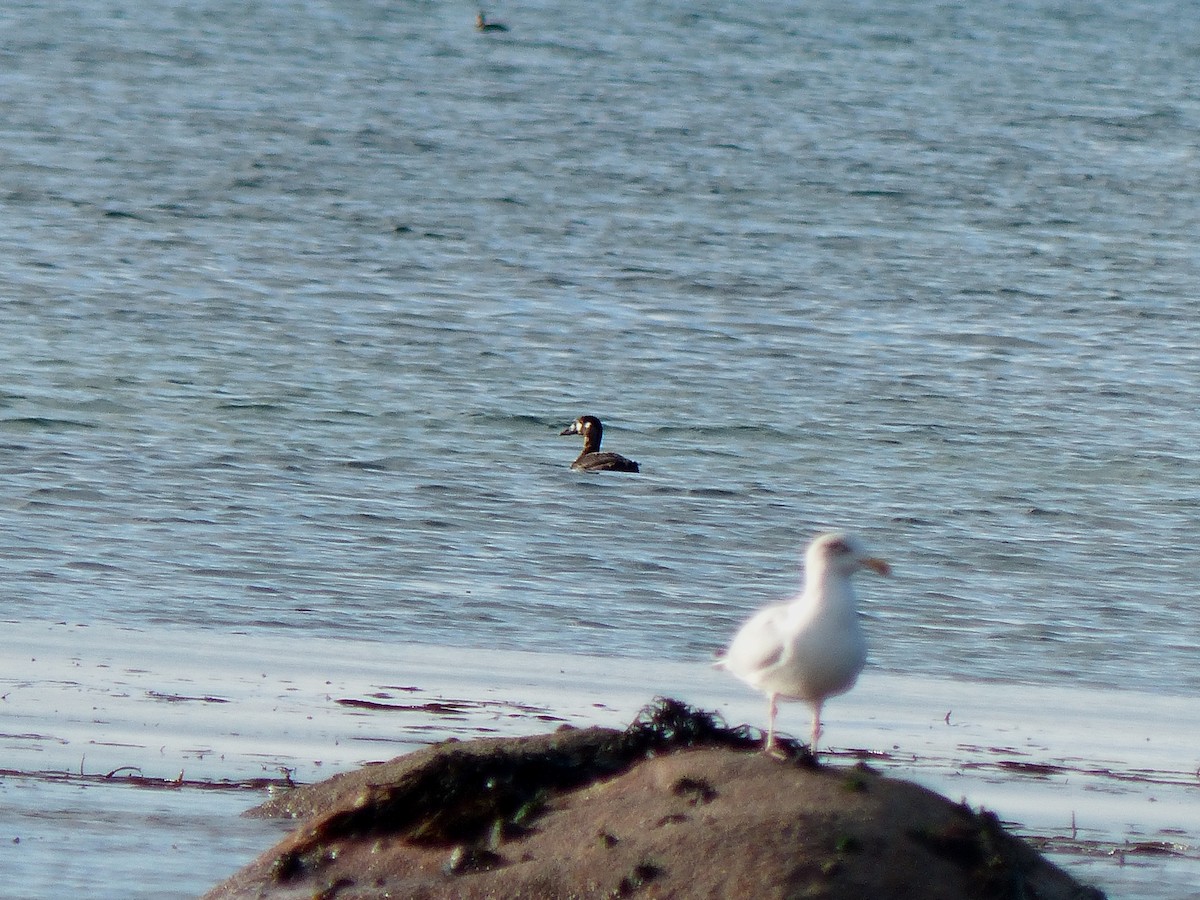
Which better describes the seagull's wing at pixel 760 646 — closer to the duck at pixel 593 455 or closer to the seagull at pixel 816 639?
the seagull at pixel 816 639

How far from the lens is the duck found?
16.5m

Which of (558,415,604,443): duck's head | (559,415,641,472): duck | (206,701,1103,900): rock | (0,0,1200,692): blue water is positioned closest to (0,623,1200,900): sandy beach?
(206,701,1103,900): rock

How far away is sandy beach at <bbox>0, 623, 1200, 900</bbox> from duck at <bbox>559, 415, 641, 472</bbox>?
231 inches

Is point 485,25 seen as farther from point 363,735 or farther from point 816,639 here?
point 816,639

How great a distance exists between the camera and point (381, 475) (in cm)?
1599

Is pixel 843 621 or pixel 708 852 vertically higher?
pixel 843 621

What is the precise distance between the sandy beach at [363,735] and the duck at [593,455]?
588 centimetres

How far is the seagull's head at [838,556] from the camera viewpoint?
6672mm

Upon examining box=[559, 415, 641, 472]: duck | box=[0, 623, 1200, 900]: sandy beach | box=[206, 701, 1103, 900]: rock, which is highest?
box=[206, 701, 1103, 900]: rock

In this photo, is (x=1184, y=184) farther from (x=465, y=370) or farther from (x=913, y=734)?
(x=913, y=734)

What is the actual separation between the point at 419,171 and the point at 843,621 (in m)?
27.7

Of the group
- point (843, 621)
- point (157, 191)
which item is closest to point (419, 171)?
point (157, 191)

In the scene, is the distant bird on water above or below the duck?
above

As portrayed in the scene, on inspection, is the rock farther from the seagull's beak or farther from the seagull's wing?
the seagull's beak
